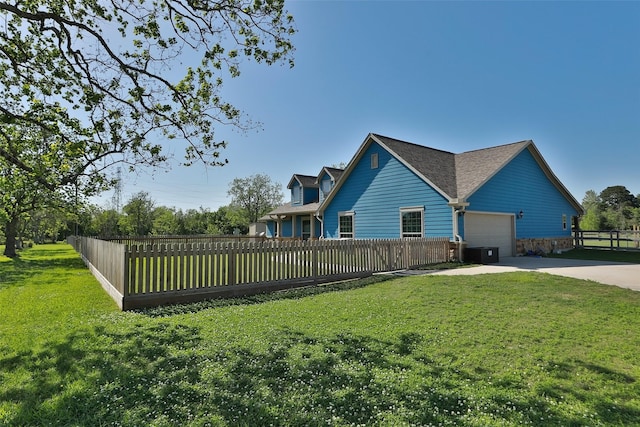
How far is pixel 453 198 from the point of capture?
14.8m

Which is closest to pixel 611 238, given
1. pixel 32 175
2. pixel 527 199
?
pixel 527 199

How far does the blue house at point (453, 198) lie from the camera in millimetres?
15812

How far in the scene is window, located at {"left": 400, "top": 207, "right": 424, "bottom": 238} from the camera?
16.3m

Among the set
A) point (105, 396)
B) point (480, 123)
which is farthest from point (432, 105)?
point (105, 396)

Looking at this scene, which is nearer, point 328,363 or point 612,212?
point 328,363

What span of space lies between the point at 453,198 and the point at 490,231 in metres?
3.75

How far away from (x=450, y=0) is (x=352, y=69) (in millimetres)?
4451

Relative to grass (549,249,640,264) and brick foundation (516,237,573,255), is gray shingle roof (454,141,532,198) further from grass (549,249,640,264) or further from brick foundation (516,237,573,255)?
grass (549,249,640,264)

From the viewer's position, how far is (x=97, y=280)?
427 inches

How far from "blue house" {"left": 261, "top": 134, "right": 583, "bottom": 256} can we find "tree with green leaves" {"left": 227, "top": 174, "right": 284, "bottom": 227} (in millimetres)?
40708

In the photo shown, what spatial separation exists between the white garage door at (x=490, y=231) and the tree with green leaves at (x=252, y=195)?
47.5 m

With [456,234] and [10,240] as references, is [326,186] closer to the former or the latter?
[456,234]

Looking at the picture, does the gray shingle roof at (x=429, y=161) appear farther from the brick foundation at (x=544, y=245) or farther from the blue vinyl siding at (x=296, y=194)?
the blue vinyl siding at (x=296, y=194)

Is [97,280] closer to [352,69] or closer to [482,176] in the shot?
[352,69]
